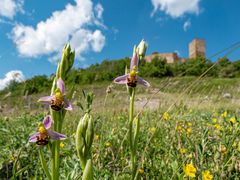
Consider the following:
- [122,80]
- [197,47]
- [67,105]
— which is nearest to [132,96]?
[122,80]

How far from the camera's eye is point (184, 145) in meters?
1.85

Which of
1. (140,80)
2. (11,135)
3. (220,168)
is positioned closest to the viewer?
(140,80)

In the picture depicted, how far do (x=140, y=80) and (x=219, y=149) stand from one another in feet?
2.40

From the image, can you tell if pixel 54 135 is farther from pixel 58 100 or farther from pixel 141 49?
pixel 141 49

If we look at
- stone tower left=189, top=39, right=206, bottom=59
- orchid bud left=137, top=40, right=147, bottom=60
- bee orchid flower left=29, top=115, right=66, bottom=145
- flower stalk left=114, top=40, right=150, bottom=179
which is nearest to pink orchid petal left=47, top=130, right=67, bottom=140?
bee orchid flower left=29, top=115, right=66, bottom=145

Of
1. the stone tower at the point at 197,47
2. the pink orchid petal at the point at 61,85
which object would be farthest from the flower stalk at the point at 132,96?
the stone tower at the point at 197,47

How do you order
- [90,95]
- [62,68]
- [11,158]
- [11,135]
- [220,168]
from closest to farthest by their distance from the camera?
[62,68] → [90,95] → [220,168] → [11,158] → [11,135]

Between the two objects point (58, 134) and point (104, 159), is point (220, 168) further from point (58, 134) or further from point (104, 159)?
point (58, 134)

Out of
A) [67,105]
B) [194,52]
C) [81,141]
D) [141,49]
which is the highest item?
[194,52]

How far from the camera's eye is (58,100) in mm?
859

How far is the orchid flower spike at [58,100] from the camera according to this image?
85 cm

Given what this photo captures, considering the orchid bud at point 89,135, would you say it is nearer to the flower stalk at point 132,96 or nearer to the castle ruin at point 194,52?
the flower stalk at point 132,96

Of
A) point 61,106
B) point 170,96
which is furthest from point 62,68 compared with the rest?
point 170,96

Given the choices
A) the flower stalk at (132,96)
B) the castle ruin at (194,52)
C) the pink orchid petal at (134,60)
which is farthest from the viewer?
the castle ruin at (194,52)
